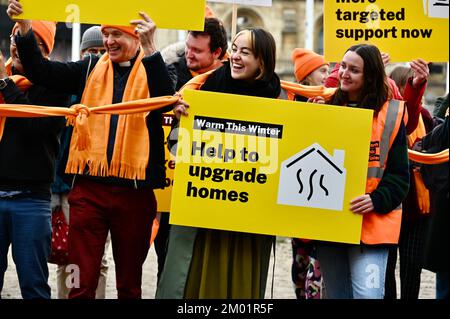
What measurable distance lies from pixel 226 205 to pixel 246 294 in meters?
0.53

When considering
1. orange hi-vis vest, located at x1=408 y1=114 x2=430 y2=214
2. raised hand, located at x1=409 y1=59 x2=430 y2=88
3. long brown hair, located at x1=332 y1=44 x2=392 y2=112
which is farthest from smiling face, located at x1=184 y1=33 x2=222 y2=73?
orange hi-vis vest, located at x1=408 y1=114 x2=430 y2=214

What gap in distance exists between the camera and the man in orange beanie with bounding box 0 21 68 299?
6.60 meters

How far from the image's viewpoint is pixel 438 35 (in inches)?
287

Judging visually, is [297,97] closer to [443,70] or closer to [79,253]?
[79,253]

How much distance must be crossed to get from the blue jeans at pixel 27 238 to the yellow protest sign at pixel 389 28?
217 centimetres

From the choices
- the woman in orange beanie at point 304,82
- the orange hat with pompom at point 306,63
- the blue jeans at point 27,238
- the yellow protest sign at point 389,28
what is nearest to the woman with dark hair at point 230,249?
the blue jeans at point 27,238

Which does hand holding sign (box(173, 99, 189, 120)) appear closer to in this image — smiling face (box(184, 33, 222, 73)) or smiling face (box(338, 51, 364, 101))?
smiling face (box(338, 51, 364, 101))

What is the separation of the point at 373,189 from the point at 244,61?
1.03 metres

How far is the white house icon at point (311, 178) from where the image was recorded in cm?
621

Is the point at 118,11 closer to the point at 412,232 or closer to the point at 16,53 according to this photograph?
the point at 16,53

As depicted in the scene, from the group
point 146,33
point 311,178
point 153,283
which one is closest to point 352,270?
point 311,178

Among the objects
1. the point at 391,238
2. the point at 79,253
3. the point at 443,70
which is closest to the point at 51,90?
the point at 79,253

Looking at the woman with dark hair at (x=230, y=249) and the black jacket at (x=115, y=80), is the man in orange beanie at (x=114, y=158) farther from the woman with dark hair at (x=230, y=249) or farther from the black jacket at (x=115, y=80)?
the woman with dark hair at (x=230, y=249)
